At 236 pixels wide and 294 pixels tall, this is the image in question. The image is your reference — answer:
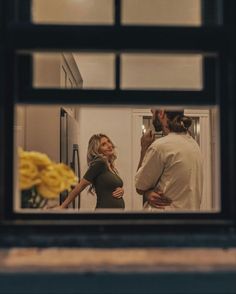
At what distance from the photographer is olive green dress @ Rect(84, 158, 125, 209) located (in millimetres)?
4305

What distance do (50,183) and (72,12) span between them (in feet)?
2.62

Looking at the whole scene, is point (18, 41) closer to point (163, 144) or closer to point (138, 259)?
point (138, 259)

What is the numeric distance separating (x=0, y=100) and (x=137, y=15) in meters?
0.67

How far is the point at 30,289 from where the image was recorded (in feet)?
6.68

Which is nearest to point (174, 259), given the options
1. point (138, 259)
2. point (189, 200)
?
point (138, 259)

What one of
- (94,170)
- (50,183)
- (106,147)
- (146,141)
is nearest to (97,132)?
(106,147)

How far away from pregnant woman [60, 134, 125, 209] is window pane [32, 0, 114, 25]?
1440 millimetres

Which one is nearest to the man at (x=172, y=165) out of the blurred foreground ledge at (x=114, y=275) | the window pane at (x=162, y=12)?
the window pane at (x=162, y=12)

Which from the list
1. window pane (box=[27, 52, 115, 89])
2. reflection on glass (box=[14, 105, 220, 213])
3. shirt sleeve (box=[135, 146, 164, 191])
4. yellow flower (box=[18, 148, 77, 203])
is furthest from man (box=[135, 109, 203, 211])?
yellow flower (box=[18, 148, 77, 203])

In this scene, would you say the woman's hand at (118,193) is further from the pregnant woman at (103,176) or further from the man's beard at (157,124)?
the man's beard at (157,124)

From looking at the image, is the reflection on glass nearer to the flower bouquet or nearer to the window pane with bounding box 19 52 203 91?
the window pane with bounding box 19 52 203 91

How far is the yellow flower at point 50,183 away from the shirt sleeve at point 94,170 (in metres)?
1.93

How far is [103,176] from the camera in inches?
180

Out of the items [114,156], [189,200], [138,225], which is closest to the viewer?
[138,225]
